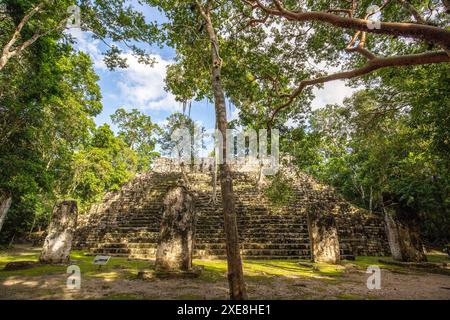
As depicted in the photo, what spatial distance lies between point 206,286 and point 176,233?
64.8 inches

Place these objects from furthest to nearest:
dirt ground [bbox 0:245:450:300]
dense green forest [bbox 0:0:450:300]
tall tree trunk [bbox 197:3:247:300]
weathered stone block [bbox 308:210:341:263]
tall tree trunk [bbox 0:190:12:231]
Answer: tall tree trunk [bbox 0:190:12:231] → weathered stone block [bbox 308:210:341:263] → dense green forest [bbox 0:0:450:300] → dirt ground [bbox 0:245:450:300] → tall tree trunk [bbox 197:3:247:300]

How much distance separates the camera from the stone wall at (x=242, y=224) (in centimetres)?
988

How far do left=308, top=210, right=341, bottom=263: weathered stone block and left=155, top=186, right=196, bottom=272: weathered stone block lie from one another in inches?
188

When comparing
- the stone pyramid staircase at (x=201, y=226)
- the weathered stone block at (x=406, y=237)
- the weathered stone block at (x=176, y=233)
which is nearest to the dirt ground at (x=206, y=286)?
the weathered stone block at (x=176, y=233)

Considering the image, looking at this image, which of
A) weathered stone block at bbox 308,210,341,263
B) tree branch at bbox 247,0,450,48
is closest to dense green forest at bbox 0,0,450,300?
tree branch at bbox 247,0,450,48

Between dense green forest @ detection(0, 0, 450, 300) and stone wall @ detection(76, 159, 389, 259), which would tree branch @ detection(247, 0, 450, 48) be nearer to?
dense green forest @ detection(0, 0, 450, 300)

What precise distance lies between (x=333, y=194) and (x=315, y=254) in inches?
349

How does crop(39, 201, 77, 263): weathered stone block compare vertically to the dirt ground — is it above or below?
above

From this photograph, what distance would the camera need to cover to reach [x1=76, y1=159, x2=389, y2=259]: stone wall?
32.4 ft

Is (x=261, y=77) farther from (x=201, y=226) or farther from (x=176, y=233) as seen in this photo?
(x=201, y=226)

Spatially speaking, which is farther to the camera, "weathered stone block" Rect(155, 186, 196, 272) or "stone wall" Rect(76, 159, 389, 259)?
"stone wall" Rect(76, 159, 389, 259)

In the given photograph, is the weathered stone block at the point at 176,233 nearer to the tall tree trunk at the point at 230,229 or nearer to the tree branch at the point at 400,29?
the tall tree trunk at the point at 230,229

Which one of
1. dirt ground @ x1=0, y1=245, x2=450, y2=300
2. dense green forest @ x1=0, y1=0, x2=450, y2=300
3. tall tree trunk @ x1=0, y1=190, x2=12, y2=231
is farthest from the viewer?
tall tree trunk @ x1=0, y1=190, x2=12, y2=231

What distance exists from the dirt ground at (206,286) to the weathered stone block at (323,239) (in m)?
1.82
